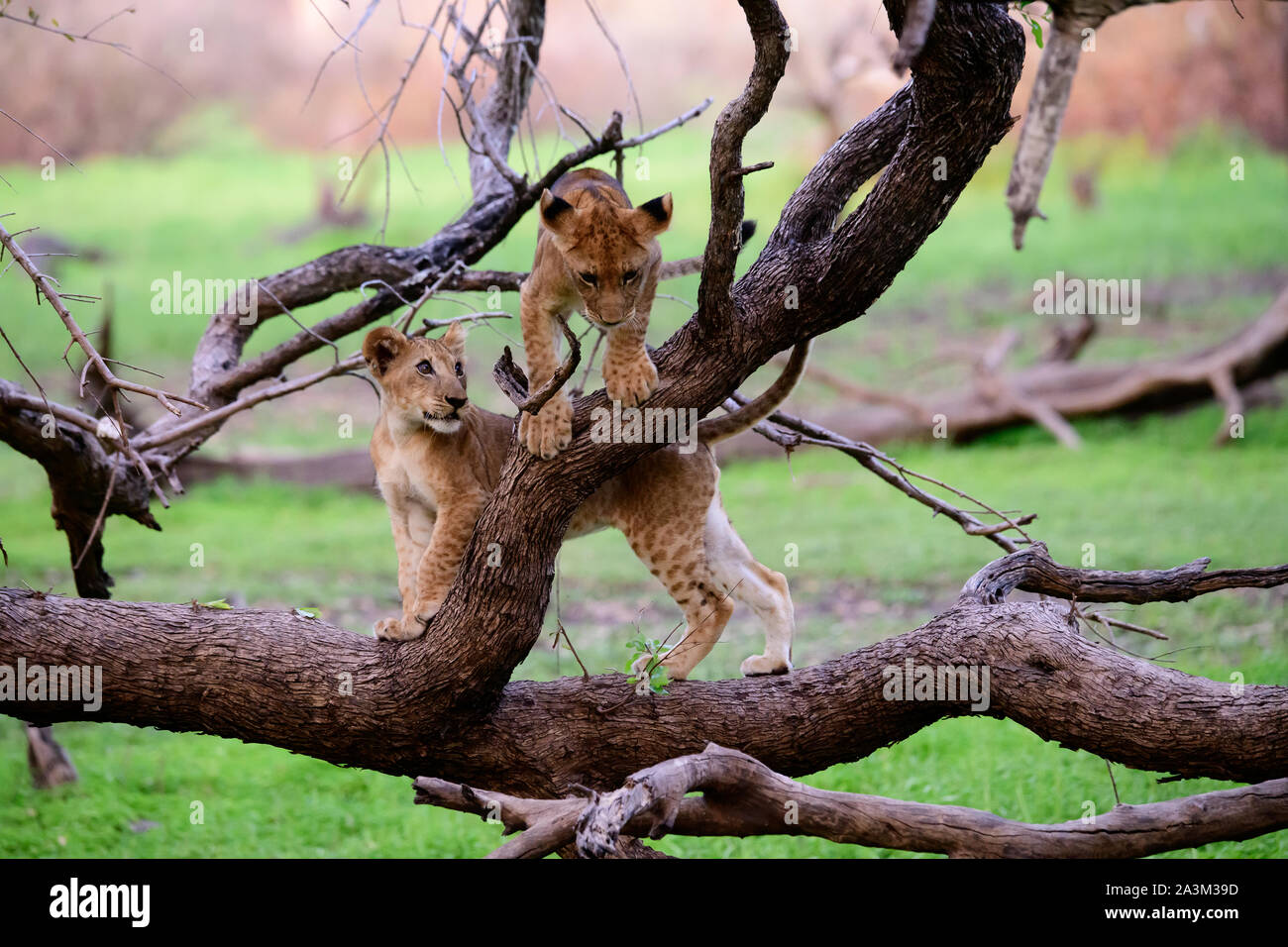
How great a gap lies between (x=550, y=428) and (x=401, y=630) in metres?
1.30

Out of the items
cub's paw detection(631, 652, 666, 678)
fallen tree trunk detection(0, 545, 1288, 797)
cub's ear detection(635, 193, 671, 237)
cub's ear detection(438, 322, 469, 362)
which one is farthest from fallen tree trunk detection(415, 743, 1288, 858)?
cub's ear detection(438, 322, 469, 362)

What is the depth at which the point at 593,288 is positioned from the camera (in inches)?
197

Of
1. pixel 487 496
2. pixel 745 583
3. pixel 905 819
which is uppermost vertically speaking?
pixel 487 496

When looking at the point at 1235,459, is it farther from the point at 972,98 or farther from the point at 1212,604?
the point at 972,98

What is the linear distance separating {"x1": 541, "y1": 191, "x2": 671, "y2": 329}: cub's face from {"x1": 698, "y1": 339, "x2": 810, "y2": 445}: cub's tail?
A: 72 cm

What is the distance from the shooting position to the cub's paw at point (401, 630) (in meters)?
5.34

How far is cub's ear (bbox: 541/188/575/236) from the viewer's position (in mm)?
5039

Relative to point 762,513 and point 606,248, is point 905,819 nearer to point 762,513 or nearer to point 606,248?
point 606,248

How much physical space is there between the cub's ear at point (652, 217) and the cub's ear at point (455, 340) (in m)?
1.14

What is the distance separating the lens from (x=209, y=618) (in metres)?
5.34

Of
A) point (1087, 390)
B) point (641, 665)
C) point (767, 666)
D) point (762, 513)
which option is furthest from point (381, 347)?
point (1087, 390)

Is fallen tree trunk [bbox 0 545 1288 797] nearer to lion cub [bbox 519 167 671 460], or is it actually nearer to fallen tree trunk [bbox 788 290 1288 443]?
lion cub [bbox 519 167 671 460]

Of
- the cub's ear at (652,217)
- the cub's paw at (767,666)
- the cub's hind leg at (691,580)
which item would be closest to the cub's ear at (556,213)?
the cub's ear at (652,217)
